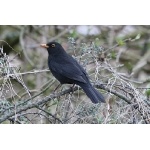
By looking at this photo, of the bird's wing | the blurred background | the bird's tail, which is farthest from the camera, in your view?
the bird's wing

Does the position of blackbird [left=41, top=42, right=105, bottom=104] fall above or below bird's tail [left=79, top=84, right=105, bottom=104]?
above

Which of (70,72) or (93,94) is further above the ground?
(70,72)

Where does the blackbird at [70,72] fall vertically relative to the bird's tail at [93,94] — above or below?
above

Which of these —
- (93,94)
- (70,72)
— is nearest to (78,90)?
(70,72)

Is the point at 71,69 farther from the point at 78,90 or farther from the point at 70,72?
the point at 78,90

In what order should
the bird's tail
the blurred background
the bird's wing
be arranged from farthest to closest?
1. the bird's wing
2. the bird's tail
3. the blurred background

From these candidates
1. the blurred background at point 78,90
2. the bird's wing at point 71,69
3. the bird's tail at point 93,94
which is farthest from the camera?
the bird's wing at point 71,69

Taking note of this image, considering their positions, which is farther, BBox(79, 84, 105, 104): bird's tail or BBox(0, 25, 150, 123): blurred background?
BBox(79, 84, 105, 104): bird's tail
